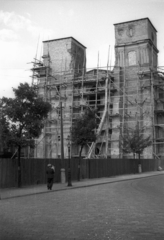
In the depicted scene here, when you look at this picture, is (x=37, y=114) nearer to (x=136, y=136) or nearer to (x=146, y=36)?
(x=136, y=136)

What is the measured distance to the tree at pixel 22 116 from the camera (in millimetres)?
19906

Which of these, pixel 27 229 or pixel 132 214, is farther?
pixel 132 214

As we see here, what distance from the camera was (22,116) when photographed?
20.4 m

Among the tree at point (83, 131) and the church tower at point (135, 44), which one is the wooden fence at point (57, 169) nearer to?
the tree at point (83, 131)

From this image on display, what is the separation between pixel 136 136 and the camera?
38.0 metres

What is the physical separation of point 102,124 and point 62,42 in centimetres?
1556

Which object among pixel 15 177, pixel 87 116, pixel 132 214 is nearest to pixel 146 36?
pixel 87 116

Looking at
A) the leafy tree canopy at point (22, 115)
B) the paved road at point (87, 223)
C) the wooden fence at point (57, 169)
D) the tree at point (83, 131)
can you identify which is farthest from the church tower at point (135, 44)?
the paved road at point (87, 223)

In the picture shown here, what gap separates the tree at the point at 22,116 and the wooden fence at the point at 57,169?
68cm

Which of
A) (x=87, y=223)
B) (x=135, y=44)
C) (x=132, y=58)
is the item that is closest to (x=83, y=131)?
(x=87, y=223)

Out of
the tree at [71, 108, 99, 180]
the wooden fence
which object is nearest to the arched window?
the wooden fence

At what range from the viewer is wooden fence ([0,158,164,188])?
2008 centimetres

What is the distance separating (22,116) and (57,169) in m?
6.58

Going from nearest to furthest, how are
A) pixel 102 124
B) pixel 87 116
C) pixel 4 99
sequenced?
pixel 4 99, pixel 87 116, pixel 102 124
